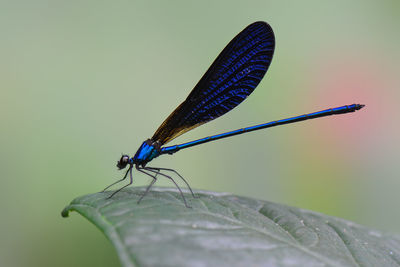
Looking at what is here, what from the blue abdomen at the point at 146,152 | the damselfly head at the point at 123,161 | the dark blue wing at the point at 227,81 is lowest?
the damselfly head at the point at 123,161

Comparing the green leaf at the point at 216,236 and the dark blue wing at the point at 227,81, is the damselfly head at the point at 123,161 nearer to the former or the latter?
the dark blue wing at the point at 227,81

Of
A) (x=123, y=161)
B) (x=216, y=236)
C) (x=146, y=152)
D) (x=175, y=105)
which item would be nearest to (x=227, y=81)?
(x=146, y=152)

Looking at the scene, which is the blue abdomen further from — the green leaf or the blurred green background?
the blurred green background

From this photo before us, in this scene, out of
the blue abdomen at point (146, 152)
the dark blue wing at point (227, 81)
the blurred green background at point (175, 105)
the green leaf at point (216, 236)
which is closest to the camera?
the green leaf at point (216, 236)

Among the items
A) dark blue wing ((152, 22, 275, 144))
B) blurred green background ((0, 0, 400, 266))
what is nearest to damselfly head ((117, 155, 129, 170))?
dark blue wing ((152, 22, 275, 144))

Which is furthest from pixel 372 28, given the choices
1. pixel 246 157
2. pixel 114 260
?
pixel 114 260

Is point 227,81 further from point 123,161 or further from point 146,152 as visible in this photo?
point 123,161

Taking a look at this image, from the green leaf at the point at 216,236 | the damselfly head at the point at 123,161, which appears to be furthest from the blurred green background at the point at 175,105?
the green leaf at the point at 216,236
